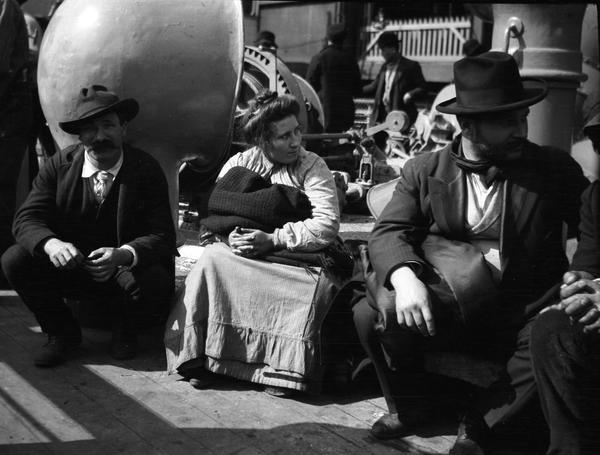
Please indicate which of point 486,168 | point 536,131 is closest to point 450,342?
point 486,168

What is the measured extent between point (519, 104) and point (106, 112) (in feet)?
6.07

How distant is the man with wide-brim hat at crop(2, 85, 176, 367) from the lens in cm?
360

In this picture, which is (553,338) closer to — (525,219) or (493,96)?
(525,219)

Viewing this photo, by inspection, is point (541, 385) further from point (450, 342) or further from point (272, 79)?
point (272, 79)

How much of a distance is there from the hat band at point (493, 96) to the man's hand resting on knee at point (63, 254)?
1.75 metres

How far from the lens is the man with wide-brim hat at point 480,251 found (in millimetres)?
2775

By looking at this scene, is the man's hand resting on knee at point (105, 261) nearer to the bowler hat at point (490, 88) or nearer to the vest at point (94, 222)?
the vest at point (94, 222)

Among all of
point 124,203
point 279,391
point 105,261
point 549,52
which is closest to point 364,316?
point 279,391

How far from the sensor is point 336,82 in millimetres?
9000

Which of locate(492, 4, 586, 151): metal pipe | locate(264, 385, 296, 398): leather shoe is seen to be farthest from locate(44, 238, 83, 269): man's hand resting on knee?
locate(492, 4, 586, 151): metal pipe

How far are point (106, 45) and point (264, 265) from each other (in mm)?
1688

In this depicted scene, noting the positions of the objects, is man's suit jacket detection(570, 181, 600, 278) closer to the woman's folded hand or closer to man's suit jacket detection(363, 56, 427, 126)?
the woman's folded hand

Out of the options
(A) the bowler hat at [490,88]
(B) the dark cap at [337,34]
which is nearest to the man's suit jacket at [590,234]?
(A) the bowler hat at [490,88]

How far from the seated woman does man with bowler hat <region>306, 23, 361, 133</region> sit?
18.2 feet
